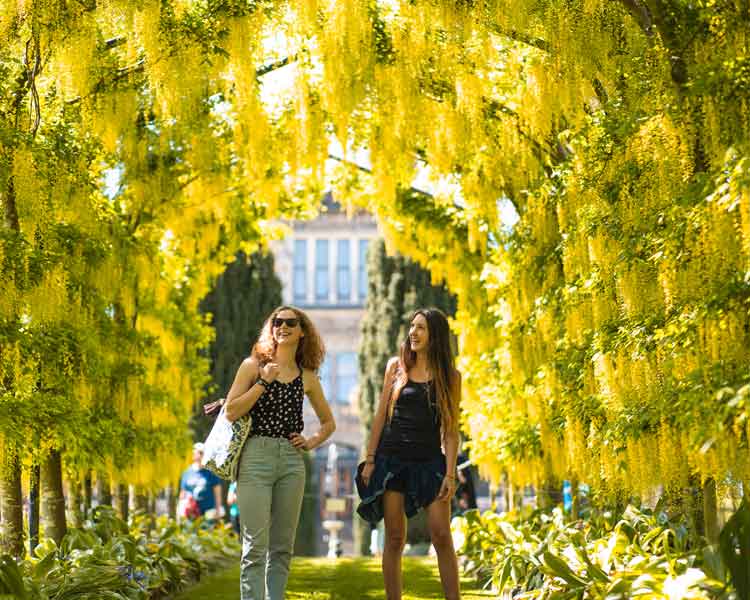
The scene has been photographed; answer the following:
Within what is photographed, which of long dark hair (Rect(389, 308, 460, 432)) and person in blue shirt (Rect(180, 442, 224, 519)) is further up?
long dark hair (Rect(389, 308, 460, 432))

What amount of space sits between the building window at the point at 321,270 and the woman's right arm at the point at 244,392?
989 inches

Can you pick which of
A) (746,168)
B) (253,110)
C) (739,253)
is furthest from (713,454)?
(253,110)

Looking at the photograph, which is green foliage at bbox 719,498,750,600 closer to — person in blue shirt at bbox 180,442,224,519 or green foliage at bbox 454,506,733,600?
green foliage at bbox 454,506,733,600

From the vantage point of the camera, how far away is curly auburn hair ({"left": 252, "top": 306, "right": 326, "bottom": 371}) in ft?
14.7

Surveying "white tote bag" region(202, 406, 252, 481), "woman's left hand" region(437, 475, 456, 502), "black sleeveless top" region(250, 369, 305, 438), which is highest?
"black sleeveless top" region(250, 369, 305, 438)

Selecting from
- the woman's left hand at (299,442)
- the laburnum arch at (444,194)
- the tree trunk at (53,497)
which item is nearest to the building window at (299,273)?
the laburnum arch at (444,194)

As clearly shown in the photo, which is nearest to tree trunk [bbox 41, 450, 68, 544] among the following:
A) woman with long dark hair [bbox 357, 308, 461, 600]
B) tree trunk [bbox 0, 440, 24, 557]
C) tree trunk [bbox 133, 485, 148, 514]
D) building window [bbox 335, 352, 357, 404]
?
tree trunk [bbox 0, 440, 24, 557]

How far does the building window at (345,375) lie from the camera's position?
1138 inches

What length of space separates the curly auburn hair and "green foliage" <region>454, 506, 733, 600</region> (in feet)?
3.97

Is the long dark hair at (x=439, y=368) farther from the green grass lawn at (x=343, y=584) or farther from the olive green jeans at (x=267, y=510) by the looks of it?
the green grass lawn at (x=343, y=584)

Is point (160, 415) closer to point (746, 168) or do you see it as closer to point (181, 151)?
point (181, 151)

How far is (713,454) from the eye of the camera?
3791 mm

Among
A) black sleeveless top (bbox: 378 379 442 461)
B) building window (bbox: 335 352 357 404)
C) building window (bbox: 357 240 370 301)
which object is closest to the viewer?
black sleeveless top (bbox: 378 379 442 461)

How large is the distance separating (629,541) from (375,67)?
3251 mm
